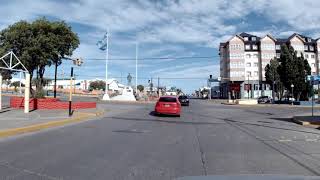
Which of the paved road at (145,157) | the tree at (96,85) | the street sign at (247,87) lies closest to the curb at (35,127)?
the paved road at (145,157)

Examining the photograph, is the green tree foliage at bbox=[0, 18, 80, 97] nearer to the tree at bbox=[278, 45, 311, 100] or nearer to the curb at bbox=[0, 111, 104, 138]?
the curb at bbox=[0, 111, 104, 138]

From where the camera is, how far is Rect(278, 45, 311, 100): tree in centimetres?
7206

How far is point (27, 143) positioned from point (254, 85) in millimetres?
108122

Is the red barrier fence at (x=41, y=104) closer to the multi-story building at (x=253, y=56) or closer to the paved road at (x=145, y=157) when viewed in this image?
the paved road at (x=145, y=157)

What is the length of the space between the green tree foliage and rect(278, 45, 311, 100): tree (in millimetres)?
45737

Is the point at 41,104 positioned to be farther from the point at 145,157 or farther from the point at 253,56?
the point at 253,56

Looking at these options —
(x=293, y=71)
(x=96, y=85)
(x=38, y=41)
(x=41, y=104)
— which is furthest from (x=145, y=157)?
(x=96, y=85)

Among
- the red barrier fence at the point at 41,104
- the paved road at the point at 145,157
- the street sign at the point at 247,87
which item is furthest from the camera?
the street sign at the point at 247,87

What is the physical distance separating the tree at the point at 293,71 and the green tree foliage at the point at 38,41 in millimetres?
45737

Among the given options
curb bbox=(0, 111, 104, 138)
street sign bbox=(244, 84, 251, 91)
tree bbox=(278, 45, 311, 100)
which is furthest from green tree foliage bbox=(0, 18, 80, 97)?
street sign bbox=(244, 84, 251, 91)

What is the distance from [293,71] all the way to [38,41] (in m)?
49.8

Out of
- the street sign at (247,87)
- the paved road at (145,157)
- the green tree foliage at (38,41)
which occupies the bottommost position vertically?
the paved road at (145,157)

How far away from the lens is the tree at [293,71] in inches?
2837

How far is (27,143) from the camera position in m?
13.3
